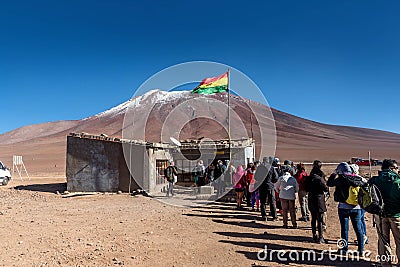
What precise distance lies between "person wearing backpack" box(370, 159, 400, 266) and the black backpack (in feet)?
0.29

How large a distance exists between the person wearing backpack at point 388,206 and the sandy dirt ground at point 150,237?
58 cm

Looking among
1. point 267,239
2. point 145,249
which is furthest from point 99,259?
point 267,239

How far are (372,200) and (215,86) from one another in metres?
12.5

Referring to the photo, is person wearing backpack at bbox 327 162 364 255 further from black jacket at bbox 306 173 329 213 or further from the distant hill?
the distant hill

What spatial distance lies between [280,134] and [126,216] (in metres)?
101

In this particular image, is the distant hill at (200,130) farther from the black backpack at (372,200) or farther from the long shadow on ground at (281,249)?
the black backpack at (372,200)

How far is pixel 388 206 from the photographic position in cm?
452

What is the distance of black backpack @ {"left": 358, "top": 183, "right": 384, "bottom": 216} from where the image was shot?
4.48m

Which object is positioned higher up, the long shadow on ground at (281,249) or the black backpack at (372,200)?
the black backpack at (372,200)

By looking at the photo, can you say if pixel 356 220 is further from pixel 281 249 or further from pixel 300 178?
pixel 300 178

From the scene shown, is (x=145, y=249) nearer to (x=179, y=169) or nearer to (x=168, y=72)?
(x=168, y=72)

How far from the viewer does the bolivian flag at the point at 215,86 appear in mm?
16234

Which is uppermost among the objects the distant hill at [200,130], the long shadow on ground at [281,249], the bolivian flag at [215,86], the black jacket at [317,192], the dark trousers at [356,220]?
the distant hill at [200,130]

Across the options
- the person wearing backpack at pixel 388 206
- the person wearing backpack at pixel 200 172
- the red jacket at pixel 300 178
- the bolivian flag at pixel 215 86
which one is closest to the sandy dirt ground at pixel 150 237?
the person wearing backpack at pixel 388 206
